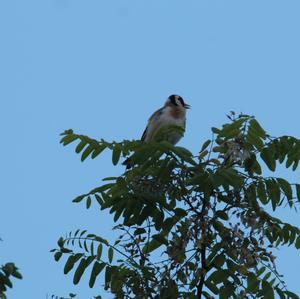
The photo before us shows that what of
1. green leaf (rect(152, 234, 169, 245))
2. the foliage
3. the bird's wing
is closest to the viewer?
the foliage

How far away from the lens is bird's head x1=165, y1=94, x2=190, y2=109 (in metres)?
11.6

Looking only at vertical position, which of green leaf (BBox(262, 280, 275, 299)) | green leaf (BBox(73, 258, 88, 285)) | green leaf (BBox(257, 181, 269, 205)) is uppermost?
green leaf (BBox(257, 181, 269, 205))

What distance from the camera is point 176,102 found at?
11.7 meters

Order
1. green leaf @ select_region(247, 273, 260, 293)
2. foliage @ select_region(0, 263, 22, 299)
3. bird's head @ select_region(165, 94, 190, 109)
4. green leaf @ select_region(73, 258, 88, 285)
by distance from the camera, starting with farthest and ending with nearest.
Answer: bird's head @ select_region(165, 94, 190, 109) → green leaf @ select_region(73, 258, 88, 285) → green leaf @ select_region(247, 273, 260, 293) → foliage @ select_region(0, 263, 22, 299)

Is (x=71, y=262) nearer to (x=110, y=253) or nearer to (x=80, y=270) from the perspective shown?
(x=80, y=270)

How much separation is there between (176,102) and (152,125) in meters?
0.73

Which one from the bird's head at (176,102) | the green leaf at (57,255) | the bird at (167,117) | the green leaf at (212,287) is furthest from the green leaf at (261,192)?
the bird's head at (176,102)

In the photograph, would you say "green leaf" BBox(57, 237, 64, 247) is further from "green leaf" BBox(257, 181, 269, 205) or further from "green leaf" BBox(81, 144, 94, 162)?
"green leaf" BBox(257, 181, 269, 205)

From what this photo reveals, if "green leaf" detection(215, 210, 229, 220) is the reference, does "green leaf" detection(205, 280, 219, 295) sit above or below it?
below

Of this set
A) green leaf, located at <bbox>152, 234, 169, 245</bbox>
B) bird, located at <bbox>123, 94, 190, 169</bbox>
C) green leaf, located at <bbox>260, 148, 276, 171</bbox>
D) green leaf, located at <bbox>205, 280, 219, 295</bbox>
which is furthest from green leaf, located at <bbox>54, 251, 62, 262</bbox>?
bird, located at <bbox>123, 94, 190, 169</bbox>

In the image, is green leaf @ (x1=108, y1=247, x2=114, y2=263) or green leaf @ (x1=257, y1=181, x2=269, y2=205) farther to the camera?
green leaf @ (x1=108, y1=247, x2=114, y2=263)

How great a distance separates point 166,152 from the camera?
582cm

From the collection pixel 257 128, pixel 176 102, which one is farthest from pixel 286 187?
pixel 176 102

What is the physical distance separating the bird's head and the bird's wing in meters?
0.25
